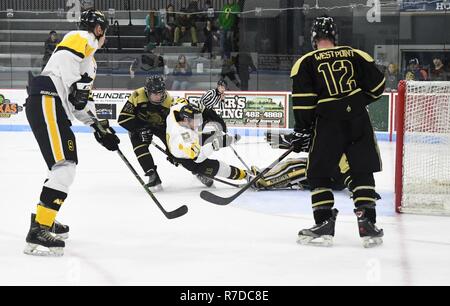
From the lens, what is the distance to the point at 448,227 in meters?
4.38

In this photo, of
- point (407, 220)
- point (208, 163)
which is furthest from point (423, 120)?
point (208, 163)

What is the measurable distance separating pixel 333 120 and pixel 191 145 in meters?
1.96

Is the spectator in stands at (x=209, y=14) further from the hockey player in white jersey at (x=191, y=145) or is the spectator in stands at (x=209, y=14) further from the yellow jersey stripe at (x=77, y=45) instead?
the yellow jersey stripe at (x=77, y=45)

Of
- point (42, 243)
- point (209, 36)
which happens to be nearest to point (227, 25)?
point (209, 36)

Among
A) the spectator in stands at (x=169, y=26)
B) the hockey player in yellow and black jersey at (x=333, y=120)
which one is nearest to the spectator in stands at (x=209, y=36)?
the spectator in stands at (x=169, y=26)

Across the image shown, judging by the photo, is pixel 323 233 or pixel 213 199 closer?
pixel 323 233

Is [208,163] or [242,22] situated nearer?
[208,163]

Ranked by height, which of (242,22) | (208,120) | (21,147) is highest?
(242,22)

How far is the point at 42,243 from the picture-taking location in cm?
362

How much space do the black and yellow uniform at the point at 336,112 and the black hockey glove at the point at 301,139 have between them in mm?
40

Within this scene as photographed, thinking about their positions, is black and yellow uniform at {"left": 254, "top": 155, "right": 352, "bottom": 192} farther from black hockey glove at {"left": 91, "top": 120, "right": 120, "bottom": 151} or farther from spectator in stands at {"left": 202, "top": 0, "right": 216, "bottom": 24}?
spectator in stands at {"left": 202, "top": 0, "right": 216, "bottom": 24}

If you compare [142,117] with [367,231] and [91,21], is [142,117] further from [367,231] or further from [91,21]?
[367,231]
